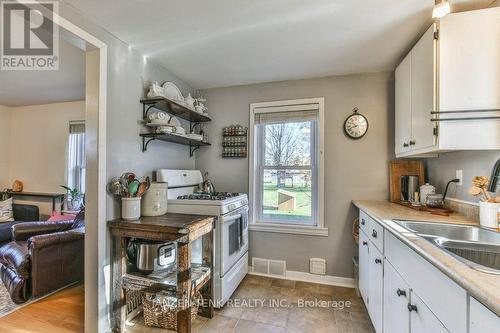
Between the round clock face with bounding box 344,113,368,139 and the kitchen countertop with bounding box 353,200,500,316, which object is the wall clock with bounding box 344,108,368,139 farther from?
the kitchen countertop with bounding box 353,200,500,316

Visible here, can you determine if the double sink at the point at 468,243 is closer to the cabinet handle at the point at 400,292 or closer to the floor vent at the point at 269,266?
the cabinet handle at the point at 400,292

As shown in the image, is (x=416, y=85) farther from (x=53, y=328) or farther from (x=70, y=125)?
(x=70, y=125)

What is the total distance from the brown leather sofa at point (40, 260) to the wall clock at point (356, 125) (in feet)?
10.6

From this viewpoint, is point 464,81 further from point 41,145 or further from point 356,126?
point 41,145

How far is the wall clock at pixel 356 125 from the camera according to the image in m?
2.58

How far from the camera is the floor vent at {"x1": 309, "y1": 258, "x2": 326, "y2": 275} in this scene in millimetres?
2641

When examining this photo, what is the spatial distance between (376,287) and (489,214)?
A: 0.84 m

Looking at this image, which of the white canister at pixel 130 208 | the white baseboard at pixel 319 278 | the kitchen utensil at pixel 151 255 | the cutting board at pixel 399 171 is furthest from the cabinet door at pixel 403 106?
the white canister at pixel 130 208

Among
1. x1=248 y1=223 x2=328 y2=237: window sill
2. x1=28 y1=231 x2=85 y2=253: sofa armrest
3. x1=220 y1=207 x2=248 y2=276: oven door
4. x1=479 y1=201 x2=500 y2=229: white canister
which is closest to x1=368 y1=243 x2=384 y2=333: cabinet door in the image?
x1=479 y1=201 x2=500 y2=229: white canister

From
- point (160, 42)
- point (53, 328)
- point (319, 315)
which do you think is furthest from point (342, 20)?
point (53, 328)

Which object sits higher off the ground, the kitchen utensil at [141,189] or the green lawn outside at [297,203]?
the kitchen utensil at [141,189]

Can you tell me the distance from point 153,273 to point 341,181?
7.02 ft

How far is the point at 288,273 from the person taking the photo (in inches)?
108

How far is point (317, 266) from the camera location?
2.65 m
